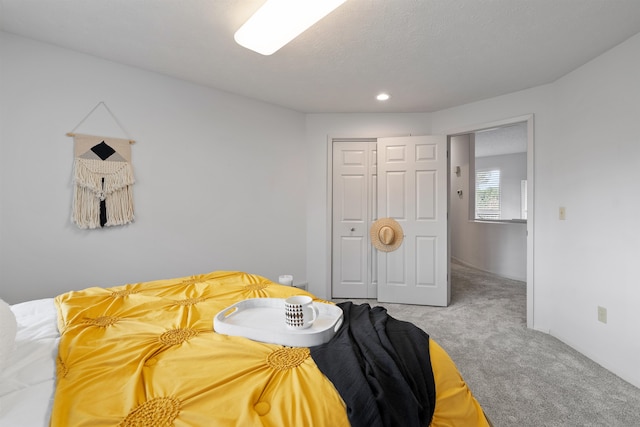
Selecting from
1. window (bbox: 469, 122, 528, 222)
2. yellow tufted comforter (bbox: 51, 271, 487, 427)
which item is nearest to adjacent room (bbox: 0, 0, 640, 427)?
yellow tufted comforter (bbox: 51, 271, 487, 427)

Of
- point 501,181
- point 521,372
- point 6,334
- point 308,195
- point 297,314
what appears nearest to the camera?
point 6,334

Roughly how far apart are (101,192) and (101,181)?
0.29ft

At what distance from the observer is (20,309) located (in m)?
1.43

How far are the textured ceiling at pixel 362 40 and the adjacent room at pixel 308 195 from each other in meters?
0.02

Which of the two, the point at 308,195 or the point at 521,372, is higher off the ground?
the point at 308,195

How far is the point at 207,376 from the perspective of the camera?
900mm

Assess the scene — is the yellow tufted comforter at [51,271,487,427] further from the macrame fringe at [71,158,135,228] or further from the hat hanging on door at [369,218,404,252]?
the hat hanging on door at [369,218,404,252]

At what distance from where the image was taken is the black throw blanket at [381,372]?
83 centimetres

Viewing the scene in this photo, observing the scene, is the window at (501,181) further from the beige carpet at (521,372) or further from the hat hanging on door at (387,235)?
the beige carpet at (521,372)

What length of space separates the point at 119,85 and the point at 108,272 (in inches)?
61.0

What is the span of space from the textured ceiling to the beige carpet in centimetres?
237

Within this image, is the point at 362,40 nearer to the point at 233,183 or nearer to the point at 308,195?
the point at 233,183

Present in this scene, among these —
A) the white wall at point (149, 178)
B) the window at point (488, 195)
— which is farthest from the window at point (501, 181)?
the white wall at point (149, 178)

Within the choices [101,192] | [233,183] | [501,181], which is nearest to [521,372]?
[233,183]
